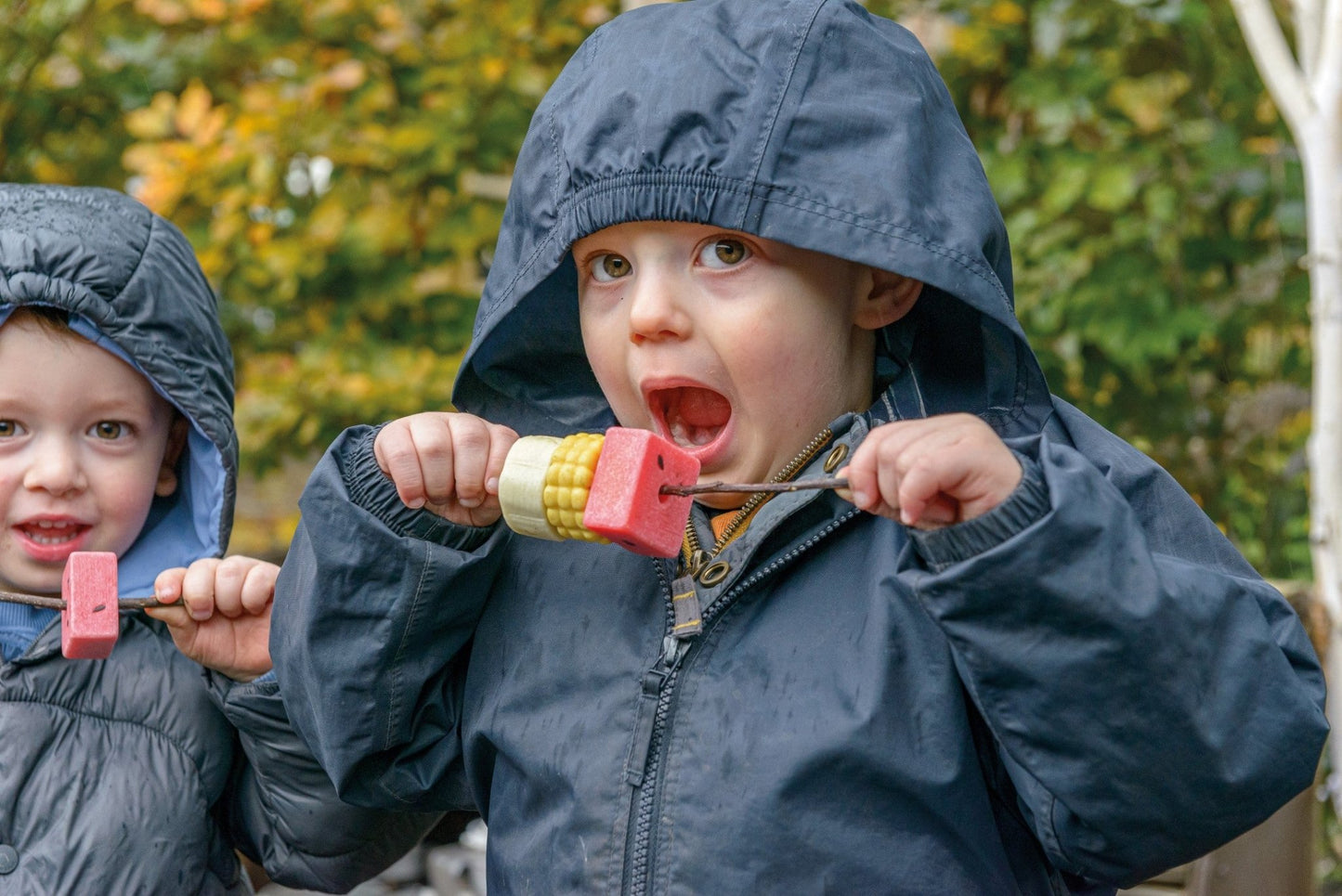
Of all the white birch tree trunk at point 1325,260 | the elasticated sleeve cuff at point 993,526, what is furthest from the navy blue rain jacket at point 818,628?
the white birch tree trunk at point 1325,260

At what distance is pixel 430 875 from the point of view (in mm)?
4805

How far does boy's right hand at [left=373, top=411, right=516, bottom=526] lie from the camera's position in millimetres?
2070

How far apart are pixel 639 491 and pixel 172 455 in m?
1.24

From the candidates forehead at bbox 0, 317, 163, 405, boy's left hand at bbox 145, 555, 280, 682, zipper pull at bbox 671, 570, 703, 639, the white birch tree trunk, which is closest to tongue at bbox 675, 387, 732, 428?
zipper pull at bbox 671, 570, 703, 639

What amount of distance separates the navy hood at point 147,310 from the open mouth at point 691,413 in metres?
0.95

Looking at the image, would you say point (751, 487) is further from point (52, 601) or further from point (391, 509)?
point (52, 601)

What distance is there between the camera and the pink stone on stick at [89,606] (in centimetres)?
230

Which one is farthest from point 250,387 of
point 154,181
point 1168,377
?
point 1168,377

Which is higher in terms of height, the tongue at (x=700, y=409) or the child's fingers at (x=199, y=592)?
the tongue at (x=700, y=409)

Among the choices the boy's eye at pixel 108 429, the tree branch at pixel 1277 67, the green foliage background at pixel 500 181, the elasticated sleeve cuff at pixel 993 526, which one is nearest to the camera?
the elasticated sleeve cuff at pixel 993 526

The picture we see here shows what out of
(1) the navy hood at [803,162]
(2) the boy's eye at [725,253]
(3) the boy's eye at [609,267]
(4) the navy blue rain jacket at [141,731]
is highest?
(1) the navy hood at [803,162]

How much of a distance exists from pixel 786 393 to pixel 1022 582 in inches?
20.2

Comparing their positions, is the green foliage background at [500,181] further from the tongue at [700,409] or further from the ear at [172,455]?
the tongue at [700,409]

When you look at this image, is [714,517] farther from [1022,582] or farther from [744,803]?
[1022,582]
